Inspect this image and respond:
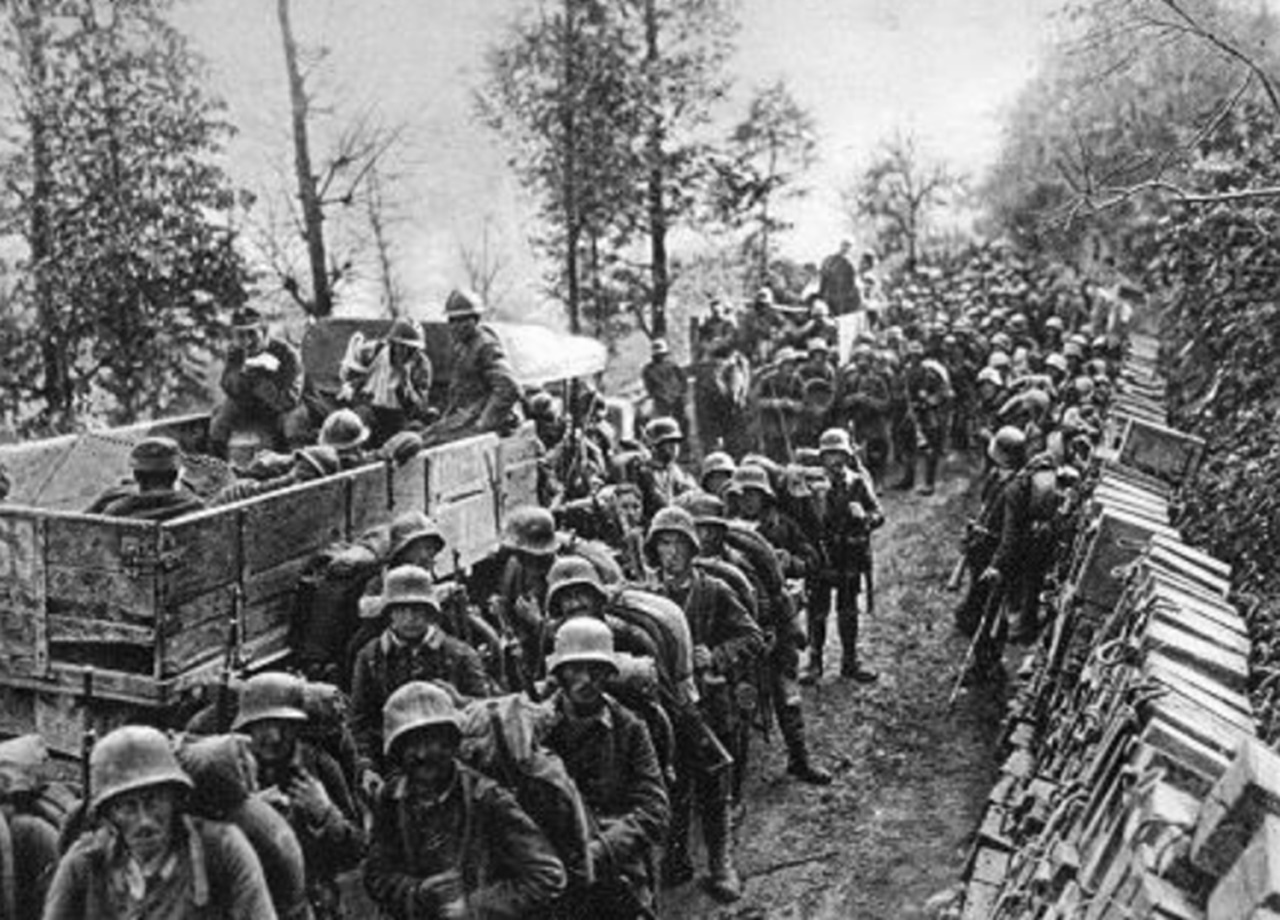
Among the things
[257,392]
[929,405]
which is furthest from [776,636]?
[929,405]

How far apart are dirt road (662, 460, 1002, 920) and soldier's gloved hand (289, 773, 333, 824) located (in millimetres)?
2942

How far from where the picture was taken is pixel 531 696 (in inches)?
305

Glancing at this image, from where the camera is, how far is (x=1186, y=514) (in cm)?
1132

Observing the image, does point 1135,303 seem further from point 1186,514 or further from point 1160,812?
point 1160,812

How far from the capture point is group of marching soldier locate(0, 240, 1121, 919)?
4.33 metres

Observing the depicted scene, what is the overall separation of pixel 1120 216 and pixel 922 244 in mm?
9131

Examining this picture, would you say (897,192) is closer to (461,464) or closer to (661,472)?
(661,472)

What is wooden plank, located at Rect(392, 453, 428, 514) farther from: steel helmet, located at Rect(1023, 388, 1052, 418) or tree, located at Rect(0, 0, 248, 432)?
tree, located at Rect(0, 0, 248, 432)

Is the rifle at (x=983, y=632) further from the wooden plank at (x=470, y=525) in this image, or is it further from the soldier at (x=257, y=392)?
the soldier at (x=257, y=392)

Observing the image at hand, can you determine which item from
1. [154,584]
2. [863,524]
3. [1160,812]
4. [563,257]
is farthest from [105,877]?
[563,257]

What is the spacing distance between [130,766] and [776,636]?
221 inches

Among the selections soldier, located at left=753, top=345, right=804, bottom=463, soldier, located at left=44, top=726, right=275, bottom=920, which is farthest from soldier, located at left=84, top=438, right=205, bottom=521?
soldier, located at left=753, top=345, right=804, bottom=463

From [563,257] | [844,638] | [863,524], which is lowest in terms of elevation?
[844,638]

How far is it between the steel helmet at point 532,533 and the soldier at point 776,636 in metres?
1.25
